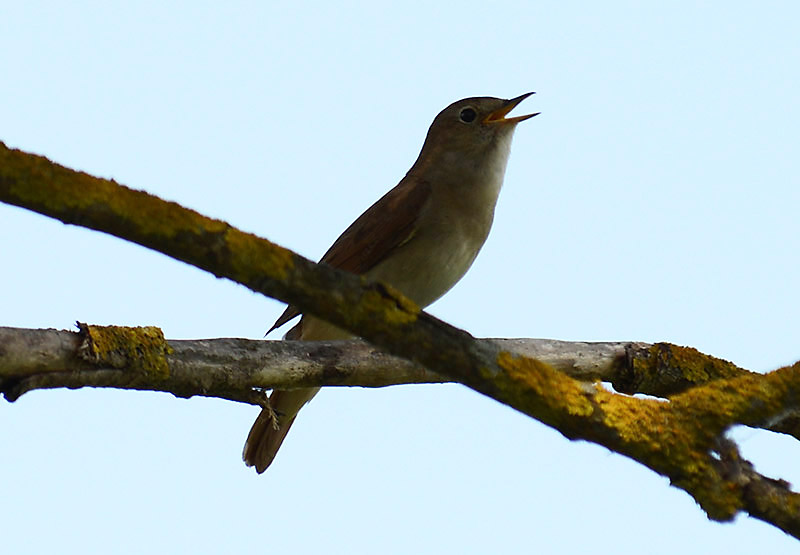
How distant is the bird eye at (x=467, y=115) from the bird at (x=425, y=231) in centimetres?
1

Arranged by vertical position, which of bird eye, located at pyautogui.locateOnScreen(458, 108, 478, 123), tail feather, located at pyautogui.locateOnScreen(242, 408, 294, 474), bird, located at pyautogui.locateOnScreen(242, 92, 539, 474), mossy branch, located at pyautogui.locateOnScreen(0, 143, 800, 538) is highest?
bird eye, located at pyautogui.locateOnScreen(458, 108, 478, 123)

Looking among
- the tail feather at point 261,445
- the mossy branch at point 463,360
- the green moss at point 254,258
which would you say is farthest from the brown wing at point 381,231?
the green moss at point 254,258

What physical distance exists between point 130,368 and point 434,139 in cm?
451

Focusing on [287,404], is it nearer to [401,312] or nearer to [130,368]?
Answer: [130,368]

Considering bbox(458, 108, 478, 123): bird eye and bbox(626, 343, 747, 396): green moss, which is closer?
bbox(626, 343, 747, 396): green moss

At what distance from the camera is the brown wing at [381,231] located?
7.41 metres

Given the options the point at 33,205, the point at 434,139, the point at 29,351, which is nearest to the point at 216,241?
the point at 33,205

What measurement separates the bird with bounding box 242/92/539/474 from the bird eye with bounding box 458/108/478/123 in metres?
0.01

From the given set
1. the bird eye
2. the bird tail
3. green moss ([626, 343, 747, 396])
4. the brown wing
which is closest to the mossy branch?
green moss ([626, 343, 747, 396])

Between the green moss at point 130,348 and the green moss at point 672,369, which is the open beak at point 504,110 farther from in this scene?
the green moss at point 130,348

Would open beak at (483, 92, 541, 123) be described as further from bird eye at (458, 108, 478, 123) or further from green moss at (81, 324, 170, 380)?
green moss at (81, 324, 170, 380)

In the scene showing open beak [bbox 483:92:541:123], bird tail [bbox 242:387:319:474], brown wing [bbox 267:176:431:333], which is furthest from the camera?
open beak [bbox 483:92:541:123]

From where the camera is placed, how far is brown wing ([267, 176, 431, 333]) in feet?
24.3

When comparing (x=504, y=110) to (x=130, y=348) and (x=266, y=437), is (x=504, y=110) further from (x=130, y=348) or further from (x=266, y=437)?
(x=130, y=348)
